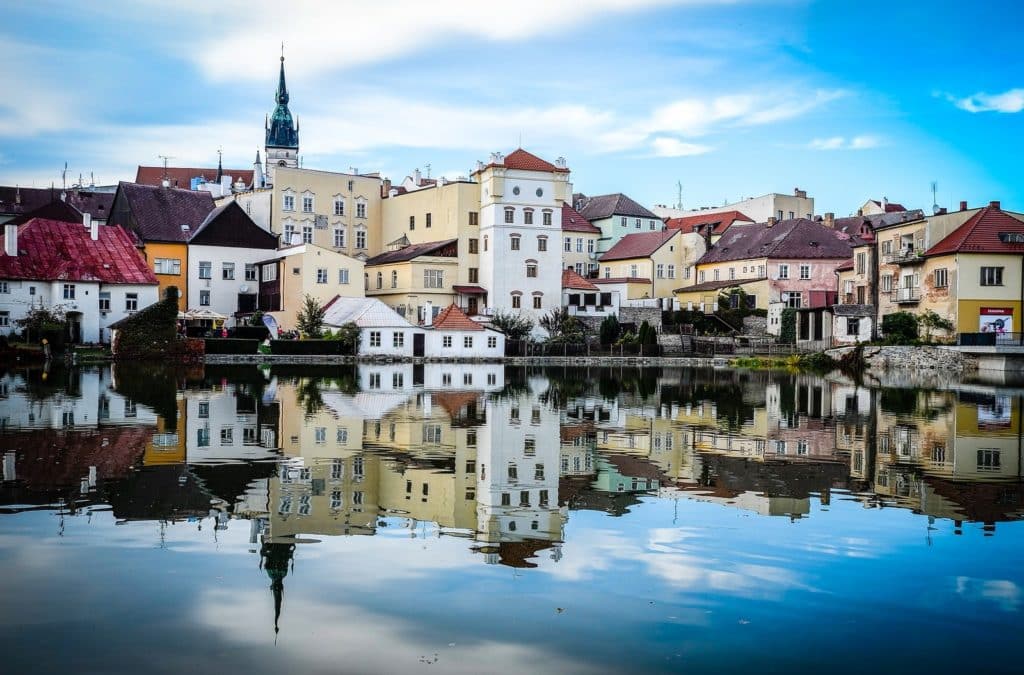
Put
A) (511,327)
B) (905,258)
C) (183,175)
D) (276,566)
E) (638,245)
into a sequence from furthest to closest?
(183,175)
(638,245)
(511,327)
(905,258)
(276,566)

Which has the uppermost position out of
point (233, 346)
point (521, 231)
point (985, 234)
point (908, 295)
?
point (521, 231)

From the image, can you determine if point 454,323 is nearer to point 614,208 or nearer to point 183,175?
point 614,208

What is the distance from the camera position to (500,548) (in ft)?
33.0

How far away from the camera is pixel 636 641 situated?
7.31 m

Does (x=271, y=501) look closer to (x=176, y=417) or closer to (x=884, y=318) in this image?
(x=176, y=417)

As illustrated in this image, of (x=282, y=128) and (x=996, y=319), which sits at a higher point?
(x=282, y=128)

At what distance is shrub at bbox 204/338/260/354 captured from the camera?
5450 cm

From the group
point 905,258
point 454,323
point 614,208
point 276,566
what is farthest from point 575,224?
point 276,566

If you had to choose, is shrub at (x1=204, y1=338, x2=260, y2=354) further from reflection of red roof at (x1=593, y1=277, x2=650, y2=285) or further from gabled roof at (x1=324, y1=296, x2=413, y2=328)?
reflection of red roof at (x1=593, y1=277, x2=650, y2=285)

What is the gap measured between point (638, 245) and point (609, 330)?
1652 cm

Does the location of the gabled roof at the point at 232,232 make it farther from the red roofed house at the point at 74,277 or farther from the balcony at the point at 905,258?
the balcony at the point at 905,258

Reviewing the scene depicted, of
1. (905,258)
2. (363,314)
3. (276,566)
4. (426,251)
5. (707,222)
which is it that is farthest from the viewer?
(707,222)

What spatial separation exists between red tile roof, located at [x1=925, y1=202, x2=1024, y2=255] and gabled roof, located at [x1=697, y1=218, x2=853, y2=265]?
1641 centimetres

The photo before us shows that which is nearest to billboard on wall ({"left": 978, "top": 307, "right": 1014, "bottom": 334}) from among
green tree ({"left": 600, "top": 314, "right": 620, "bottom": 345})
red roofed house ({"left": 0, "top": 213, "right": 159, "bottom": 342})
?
green tree ({"left": 600, "top": 314, "right": 620, "bottom": 345})
